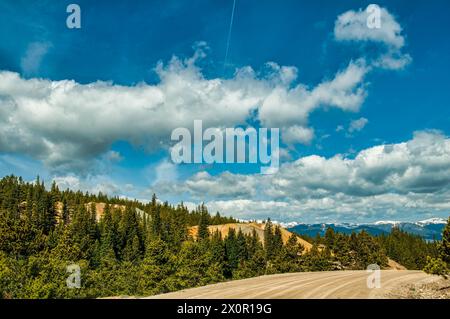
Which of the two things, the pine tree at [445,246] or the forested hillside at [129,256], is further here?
the forested hillside at [129,256]

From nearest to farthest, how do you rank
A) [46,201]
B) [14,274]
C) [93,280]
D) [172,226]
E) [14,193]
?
[14,274], [93,280], [172,226], [46,201], [14,193]

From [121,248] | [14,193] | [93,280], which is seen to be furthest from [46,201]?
[93,280]

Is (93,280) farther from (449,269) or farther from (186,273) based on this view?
(449,269)

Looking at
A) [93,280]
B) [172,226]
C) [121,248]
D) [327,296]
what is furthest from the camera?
[172,226]

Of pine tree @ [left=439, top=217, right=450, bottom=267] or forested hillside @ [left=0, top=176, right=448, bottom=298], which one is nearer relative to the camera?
pine tree @ [left=439, top=217, right=450, bottom=267]

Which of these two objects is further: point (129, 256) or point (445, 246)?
point (129, 256)

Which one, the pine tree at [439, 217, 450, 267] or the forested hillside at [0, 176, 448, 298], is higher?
the pine tree at [439, 217, 450, 267]

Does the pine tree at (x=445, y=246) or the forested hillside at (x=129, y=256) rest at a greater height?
the pine tree at (x=445, y=246)

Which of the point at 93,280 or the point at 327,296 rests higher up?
the point at 327,296

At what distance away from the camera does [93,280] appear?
60688 millimetres

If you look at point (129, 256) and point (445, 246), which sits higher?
point (445, 246)
